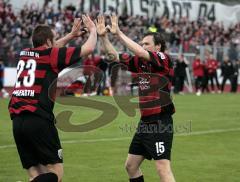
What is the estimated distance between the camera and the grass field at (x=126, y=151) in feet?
33.5

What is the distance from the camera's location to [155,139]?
7.75 m

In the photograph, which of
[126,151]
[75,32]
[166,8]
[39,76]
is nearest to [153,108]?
[75,32]

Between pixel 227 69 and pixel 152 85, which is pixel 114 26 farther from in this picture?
pixel 227 69

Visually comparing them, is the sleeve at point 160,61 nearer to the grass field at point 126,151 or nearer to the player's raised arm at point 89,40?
the player's raised arm at point 89,40

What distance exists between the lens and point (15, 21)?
31547mm

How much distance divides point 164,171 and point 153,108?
2.60 feet

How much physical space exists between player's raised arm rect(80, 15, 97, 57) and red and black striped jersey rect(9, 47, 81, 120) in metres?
0.07

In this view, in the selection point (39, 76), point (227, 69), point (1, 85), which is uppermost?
point (39, 76)

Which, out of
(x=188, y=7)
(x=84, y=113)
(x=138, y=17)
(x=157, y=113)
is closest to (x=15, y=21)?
(x=138, y=17)

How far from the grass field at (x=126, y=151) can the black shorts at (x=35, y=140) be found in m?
2.66

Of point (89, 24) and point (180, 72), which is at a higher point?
point (89, 24)

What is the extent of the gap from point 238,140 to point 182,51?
23.3m

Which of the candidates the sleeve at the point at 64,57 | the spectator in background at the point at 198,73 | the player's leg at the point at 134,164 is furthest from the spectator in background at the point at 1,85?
the sleeve at the point at 64,57

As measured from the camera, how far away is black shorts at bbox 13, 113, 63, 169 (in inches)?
272
